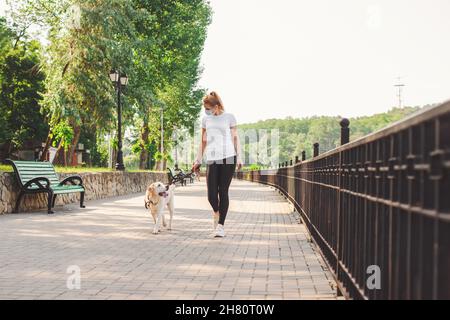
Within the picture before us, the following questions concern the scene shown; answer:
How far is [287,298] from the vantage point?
15.7ft

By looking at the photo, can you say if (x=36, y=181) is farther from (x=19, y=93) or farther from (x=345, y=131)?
(x=19, y=93)

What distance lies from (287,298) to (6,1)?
4108 cm

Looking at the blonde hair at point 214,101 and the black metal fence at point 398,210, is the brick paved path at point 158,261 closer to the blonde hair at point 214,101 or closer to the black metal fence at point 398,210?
the black metal fence at point 398,210

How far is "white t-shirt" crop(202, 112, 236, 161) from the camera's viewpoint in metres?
8.70

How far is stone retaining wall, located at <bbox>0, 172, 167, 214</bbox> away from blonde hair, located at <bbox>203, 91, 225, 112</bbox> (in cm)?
623

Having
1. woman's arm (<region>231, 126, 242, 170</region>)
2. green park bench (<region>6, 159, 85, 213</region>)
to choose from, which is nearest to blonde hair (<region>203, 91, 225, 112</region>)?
woman's arm (<region>231, 126, 242, 170</region>)

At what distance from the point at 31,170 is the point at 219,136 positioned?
6.80 metres

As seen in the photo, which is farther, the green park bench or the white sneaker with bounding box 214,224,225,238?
the green park bench

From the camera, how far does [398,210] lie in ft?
9.49

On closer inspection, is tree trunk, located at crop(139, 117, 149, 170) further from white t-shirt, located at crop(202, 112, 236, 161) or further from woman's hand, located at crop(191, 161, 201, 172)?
white t-shirt, located at crop(202, 112, 236, 161)

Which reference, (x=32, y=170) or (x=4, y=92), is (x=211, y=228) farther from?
(x=4, y=92)

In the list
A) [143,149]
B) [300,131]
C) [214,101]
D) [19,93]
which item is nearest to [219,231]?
[214,101]

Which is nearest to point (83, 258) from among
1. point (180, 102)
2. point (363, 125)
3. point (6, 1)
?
point (6, 1)

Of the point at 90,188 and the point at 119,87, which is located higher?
the point at 119,87
